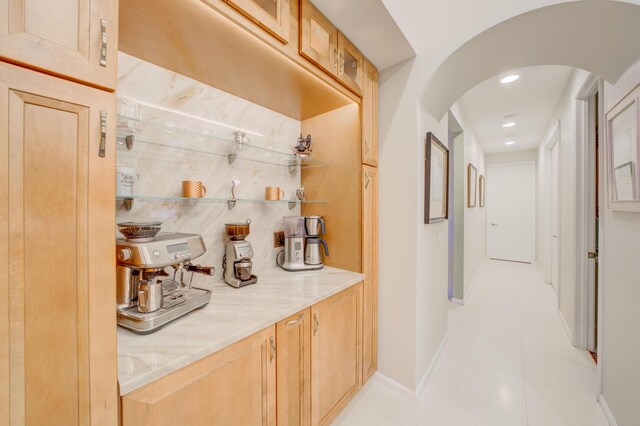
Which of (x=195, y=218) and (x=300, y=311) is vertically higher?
(x=195, y=218)

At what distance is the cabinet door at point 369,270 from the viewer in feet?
5.58

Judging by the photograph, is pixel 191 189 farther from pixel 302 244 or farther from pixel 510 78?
pixel 510 78

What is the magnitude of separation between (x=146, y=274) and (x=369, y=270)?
1343mm

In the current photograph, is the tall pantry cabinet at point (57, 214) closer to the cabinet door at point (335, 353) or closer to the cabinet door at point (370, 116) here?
the cabinet door at point (335, 353)

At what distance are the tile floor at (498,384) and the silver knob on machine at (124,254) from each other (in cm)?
154

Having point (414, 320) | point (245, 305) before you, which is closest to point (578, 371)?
point (414, 320)

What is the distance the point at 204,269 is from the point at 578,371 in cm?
301

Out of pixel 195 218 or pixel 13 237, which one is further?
pixel 195 218

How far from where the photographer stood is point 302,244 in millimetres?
1771

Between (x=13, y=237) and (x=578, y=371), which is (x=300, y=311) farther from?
(x=578, y=371)

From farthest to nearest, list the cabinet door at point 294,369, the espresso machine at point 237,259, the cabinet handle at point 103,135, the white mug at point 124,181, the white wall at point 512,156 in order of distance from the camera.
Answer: the white wall at point 512,156
the espresso machine at point 237,259
the cabinet door at point 294,369
the white mug at point 124,181
the cabinet handle at point 103,135

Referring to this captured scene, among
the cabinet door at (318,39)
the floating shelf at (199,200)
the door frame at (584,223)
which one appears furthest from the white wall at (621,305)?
the floating shelf at (199,200)

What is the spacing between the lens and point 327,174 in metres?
1.87

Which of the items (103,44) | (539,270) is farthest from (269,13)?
(539,270)
